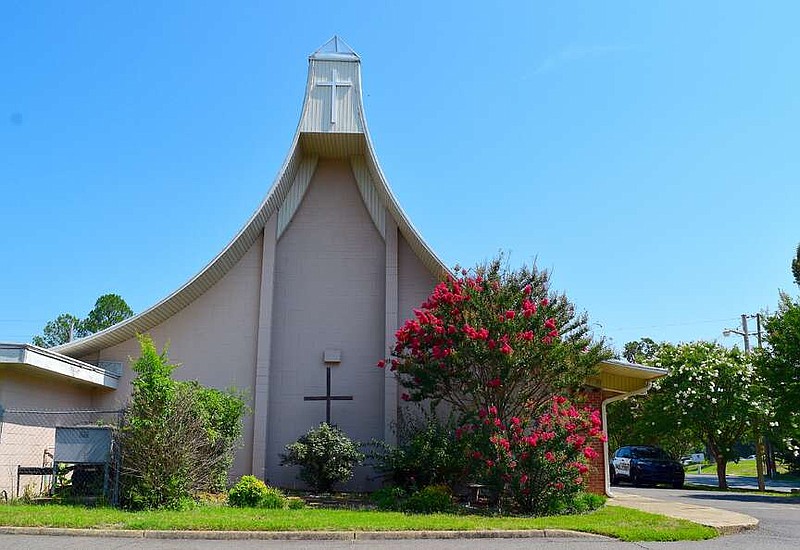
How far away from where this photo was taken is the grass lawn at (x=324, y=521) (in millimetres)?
10336

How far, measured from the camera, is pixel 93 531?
32.9 feet

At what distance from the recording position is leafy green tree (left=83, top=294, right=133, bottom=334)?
45.2m

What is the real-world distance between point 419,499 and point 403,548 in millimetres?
3323

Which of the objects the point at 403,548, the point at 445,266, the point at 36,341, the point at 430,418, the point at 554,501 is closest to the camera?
the point at 403,548

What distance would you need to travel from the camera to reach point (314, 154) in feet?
61.0

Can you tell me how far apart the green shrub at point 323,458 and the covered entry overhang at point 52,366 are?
453 centimetres

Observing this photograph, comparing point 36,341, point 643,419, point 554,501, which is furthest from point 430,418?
point 36,341

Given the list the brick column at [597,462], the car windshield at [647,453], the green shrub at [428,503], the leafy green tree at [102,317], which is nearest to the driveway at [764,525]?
the brick column at [597,462]

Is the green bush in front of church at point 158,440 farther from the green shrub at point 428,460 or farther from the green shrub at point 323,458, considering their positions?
the green shrub at point 428,460

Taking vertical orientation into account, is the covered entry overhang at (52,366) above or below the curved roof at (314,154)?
below

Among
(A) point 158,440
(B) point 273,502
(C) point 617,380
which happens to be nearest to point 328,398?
(B) point 273,502

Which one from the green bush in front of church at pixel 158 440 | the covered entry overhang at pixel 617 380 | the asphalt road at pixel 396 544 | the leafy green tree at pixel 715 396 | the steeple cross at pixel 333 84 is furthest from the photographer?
the leafy green tree at pixel 715 396

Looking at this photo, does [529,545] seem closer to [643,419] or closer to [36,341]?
[643,419]

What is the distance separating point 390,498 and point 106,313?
120 ft
